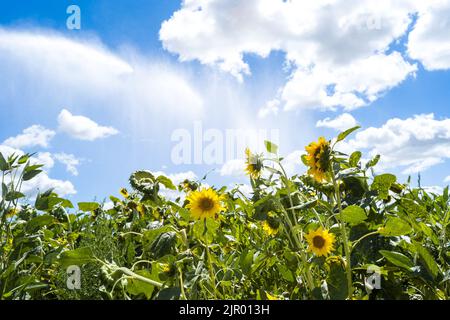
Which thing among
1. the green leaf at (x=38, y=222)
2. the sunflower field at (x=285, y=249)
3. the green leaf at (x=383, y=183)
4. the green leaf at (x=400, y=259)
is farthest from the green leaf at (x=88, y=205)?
the green leaf at (x=400, y=259)

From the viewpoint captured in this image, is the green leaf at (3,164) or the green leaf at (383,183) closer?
the green leaf at (383,183)

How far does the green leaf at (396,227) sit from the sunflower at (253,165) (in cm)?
46

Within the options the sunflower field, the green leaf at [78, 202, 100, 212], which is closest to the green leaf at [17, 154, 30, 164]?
the sunflower field

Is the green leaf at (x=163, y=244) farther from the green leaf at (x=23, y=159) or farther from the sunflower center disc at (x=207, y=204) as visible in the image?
the green leaf at (x=23, y=159)

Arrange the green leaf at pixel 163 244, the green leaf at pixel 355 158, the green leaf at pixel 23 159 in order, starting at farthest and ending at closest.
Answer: the green leaf at pixel 23 159, the green leaf at pixel 355 158, the green leaf at pixel 163 244

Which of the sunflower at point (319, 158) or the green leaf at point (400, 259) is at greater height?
the sunflower at point (319, 158)

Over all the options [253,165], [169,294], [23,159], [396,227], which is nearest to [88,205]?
[23,159]

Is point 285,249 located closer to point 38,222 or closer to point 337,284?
point 337,284

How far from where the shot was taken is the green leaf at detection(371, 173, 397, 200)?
4.55ft

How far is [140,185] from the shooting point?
1710mm

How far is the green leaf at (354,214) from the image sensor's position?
1212 mm

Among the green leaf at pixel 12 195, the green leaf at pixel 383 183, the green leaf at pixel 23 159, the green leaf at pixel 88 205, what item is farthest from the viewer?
the green leaf at pixel 88 205

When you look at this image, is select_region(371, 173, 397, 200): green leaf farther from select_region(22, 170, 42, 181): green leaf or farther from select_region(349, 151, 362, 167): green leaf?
select_region(22, 170, 42, 181): green leaf
